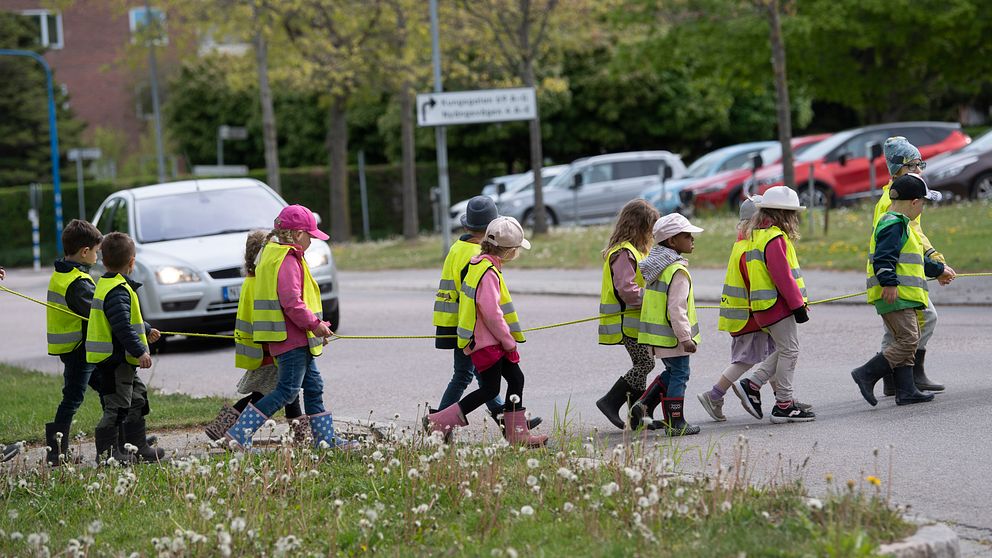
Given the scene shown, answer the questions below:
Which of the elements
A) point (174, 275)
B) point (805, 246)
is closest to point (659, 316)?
point (174, 275)

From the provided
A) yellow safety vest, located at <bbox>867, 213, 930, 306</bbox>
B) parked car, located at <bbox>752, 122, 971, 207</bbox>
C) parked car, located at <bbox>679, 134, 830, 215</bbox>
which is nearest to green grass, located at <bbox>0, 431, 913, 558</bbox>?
yellow safety vest, located at <bbox>867, 213, 930, 306</bbox>

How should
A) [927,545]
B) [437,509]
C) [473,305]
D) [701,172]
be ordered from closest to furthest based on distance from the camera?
[927,545] < [437,509] < [473,305] < [701,172]

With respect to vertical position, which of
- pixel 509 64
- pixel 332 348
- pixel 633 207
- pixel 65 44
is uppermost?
pixel 65 44

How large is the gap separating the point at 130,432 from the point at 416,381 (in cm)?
321

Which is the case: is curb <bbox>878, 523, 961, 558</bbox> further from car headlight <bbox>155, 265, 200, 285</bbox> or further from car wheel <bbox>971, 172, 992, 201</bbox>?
car wheel <bbox>971, 172, 992, 201</bbox>

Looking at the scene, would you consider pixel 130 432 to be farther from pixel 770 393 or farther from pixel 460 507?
pixel 770 393

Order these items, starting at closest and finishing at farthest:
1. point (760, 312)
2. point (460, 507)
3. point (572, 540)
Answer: point (572, 540) < point (460, 507) < point (760, 312)

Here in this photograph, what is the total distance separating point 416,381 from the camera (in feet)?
33.3

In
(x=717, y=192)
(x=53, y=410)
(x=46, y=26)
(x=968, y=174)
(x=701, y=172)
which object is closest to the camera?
(x=53, y=410)

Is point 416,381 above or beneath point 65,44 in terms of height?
beneath

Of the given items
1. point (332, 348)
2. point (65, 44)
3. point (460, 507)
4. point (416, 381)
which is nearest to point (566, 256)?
point (332, 348)

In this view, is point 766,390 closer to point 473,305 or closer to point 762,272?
point 762,272

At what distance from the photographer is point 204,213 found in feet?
46.5

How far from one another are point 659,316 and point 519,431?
1069 mm
